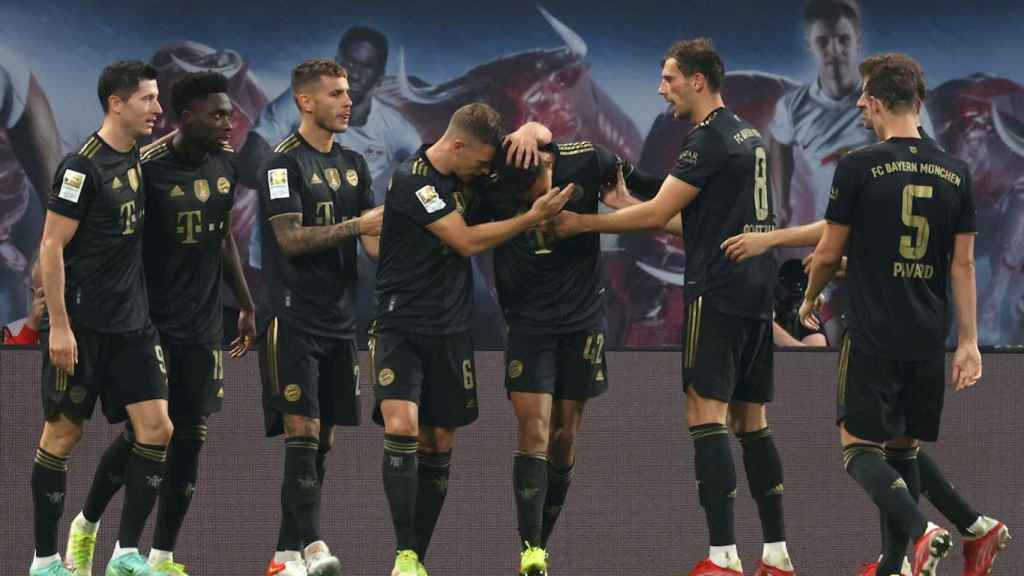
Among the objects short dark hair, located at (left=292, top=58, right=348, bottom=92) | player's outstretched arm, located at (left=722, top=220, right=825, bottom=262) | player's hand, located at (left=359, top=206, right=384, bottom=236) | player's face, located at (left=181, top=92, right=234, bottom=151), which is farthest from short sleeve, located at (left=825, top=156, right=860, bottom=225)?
player's face, located at (left=181, top=92, right=234, bottom=151)

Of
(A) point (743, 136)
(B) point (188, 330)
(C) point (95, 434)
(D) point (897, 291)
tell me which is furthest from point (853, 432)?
(C) point (95, 434)

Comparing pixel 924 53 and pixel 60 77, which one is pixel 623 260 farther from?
pixel 60 77

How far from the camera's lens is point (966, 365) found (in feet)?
22.5

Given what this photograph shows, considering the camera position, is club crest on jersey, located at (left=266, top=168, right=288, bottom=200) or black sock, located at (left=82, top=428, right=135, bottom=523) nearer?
club crest on jersey, located at (left=266, top=168, right=288, bottom=200)

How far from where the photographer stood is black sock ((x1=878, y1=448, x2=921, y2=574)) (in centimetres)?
698

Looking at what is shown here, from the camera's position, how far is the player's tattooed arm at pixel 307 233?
729cm

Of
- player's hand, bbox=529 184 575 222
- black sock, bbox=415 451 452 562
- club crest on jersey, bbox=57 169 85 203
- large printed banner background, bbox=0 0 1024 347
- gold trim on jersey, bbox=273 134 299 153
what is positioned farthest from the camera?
large printed banner background, bbox=0 0 1024 347

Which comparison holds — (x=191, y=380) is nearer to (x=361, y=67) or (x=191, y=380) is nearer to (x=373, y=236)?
(x=373, y=236)

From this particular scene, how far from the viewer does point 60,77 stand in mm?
12547

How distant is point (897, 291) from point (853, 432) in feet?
1.88

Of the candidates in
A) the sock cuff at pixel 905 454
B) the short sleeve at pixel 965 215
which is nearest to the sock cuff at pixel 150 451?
the sock cuff at pixel 905 454

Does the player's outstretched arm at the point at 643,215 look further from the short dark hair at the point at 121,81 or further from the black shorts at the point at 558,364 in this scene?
the short dark hair at the point at 121,81

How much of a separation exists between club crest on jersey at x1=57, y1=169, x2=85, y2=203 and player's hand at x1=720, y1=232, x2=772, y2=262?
260cm

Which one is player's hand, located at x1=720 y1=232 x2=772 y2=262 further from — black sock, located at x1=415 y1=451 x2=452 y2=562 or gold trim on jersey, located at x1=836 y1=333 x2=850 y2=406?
black sock, located at x1=415 y1=451 x2=452 y2=562
